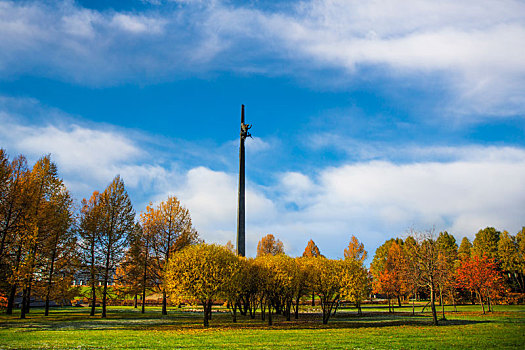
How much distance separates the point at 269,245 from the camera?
84.2 meters

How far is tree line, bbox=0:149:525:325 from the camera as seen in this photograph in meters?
31.0

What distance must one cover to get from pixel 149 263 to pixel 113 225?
7245 mm

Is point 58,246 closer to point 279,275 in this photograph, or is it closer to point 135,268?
point 135,268

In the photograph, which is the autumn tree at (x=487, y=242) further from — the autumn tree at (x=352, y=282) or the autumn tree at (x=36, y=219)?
the autumn tree at (x=36, y=219)

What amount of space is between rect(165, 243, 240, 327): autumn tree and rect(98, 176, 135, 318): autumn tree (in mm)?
13694

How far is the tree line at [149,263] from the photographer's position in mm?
31000

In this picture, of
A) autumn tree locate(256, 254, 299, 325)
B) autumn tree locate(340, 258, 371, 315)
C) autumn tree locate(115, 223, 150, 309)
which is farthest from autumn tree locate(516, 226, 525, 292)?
autumn tree locate(115, 223, 150, 309)

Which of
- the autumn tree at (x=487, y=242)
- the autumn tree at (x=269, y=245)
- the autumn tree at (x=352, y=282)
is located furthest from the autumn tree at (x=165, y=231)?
the autumn tree at (x=487, y=242)

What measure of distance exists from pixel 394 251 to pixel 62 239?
2272 inches

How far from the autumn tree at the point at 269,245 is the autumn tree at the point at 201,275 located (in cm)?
5316

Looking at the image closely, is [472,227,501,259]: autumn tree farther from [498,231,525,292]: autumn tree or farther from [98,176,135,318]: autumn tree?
[98,176,135,318]: autumn tree

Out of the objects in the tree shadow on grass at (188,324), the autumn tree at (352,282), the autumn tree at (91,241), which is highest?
the autumn tree at (91,241)

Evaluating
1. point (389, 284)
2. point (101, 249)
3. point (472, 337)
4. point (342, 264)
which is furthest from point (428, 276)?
point (101, 249)

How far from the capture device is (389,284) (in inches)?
2094
